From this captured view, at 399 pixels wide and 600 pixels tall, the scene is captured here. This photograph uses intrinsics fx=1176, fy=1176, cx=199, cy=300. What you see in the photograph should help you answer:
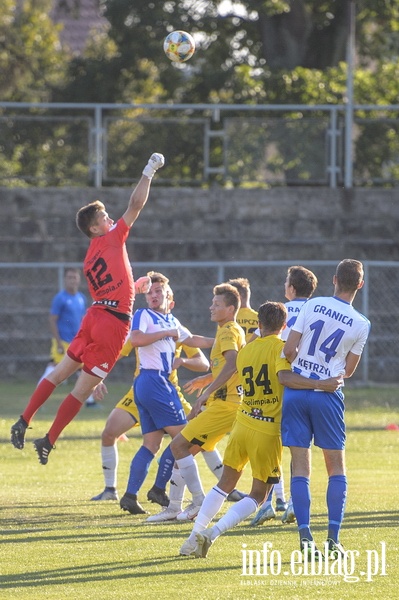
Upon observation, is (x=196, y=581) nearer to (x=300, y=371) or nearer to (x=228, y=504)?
(x=300, y=371)

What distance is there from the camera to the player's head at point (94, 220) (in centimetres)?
966

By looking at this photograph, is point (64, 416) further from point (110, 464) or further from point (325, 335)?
point (325, 335)

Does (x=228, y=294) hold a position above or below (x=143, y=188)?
below

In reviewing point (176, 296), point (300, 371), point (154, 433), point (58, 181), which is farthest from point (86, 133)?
point (300, 371)

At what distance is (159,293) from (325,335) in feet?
8.41

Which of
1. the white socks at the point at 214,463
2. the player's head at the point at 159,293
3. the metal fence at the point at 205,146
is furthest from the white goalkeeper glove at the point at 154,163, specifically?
the metal fence at the point at 205,146

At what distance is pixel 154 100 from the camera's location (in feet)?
111

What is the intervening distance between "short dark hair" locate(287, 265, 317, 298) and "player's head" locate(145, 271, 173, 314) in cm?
148

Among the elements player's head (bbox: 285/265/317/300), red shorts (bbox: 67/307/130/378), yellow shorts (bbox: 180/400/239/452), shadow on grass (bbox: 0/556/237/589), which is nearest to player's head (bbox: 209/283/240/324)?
player's head (bbox: 285/265/317/300)

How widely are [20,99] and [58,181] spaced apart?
1046cm

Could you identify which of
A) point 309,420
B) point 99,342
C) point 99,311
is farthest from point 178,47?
point 309,420

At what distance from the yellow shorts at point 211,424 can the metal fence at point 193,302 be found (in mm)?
12128

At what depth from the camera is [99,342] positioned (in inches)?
384

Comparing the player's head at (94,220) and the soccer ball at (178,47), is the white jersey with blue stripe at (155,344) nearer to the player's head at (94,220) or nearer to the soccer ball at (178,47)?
the player's head at (94,220)
